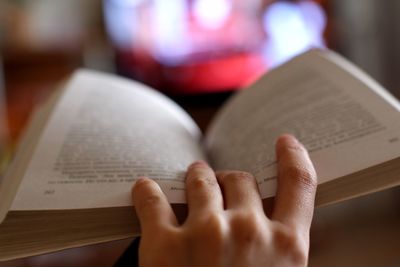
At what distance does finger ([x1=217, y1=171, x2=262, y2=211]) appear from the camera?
14.6 inches

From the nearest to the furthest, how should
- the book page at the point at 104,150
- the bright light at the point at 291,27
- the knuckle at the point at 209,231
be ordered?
the knuckle at the point at 209,231 < the book page at the point at 104,150 < the bright light at the point at 291,27

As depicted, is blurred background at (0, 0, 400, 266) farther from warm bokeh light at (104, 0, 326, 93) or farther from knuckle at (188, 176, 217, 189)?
knuckle at (188, 176, 217, 189)

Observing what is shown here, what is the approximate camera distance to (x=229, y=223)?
34cm

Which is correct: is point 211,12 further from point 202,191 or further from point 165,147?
point 202,191

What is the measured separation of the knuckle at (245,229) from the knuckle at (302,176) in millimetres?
68

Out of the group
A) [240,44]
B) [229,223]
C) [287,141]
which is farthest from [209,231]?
[240,44]

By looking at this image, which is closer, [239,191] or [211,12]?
[239,191]

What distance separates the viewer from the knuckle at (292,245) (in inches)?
13.4

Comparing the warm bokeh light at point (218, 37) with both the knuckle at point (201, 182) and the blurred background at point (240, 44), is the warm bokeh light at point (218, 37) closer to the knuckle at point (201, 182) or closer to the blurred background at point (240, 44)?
the blurred background at point (240, 44)

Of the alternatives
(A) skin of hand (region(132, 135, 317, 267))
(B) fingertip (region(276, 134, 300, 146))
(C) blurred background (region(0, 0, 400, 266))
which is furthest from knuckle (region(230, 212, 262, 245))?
(C) blurred background (region(0, 0, 400, 266))

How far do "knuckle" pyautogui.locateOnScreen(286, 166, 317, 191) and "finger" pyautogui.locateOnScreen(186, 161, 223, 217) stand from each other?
5 cm

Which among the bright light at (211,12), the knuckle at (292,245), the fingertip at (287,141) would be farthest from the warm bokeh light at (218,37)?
the knuckle at (292,245)

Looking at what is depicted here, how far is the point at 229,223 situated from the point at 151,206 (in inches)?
2.6

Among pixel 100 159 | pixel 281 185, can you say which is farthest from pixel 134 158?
pixel 281 185
